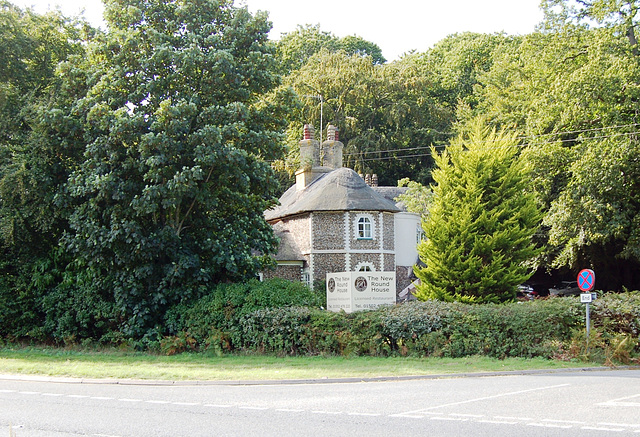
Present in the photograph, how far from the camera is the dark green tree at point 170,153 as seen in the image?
77.3 ft

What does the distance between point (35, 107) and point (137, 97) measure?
392cm

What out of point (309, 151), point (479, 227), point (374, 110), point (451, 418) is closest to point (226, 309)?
point (479, 227)

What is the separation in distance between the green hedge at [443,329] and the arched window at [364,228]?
18.2 meters

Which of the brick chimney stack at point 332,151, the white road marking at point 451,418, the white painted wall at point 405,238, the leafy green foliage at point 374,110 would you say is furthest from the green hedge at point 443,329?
the leafy green foliage at point 374,110

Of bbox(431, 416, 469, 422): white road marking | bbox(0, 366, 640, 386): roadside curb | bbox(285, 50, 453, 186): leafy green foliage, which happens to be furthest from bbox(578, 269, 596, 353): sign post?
bbox(285, 50, 453, 186): leafy green foliage

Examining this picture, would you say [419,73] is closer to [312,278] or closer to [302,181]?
[302,181]

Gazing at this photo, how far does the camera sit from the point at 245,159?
24531 millimetres

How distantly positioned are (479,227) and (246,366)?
544 inches

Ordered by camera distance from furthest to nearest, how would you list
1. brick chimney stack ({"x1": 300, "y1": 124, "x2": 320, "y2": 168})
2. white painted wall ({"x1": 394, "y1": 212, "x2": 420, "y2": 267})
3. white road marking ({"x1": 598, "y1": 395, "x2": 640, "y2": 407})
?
white painted wall ({"x1": 394, "y1": 212, "x2": 420, "y2": 267}), brick chimney stack ({"x1": 300, "y1": 124, "x2": 320, "y2": 168}), white road marking ({"x1": 598, "y1": 395, "x2": 640, "y2": 407})

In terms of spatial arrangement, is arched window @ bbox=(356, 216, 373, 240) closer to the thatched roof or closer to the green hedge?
the thatched roof

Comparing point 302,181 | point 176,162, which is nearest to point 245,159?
point 176,162

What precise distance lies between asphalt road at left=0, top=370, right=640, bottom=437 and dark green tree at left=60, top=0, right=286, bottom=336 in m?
8.80

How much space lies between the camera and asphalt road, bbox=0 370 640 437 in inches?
365

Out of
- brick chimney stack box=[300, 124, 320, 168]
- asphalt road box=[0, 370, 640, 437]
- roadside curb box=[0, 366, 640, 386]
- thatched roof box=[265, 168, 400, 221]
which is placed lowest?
roadside curb box=[0, 366, 640, 386]
